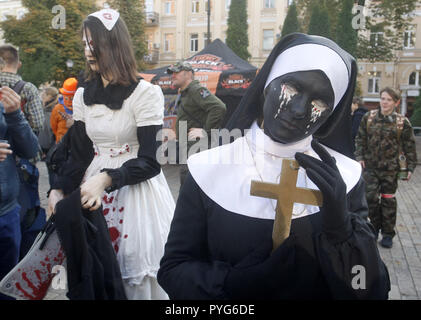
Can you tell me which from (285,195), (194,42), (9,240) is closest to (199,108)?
(9,240)

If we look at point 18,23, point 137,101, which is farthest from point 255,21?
point 137,101

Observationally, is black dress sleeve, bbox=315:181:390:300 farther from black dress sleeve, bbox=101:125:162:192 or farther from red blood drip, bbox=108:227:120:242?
red blood drip, bbox=108:227:120:242

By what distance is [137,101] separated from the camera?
2.26m

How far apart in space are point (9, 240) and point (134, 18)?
23.8m

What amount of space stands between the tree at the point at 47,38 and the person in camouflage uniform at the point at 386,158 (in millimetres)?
Result: 13135

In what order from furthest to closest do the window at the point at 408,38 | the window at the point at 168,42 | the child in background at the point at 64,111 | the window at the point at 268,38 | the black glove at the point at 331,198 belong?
the window at the point at 168,42 < the window at the point at 268,38 < the window at the point at 408,38 < the child in background at the point at 64,111 < the black glove at the point at 331,198

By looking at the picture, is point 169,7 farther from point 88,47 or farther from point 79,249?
point 79,249

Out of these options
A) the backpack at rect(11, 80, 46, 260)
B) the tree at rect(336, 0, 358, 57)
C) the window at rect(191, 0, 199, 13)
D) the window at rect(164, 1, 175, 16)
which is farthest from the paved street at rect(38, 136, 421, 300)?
the window at rect(164, 1, 175, 16)

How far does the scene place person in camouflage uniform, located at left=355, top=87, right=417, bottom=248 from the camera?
16.5 feet

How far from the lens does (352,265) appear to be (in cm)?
117

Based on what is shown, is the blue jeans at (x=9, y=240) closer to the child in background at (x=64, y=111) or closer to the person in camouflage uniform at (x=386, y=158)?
the child in background at (x=64, y=111)

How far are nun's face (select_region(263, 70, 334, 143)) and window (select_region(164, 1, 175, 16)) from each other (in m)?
32.3

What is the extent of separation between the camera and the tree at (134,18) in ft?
77.6

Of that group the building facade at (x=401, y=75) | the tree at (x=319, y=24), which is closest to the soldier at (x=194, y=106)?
the tree at (x=319, y=24)
